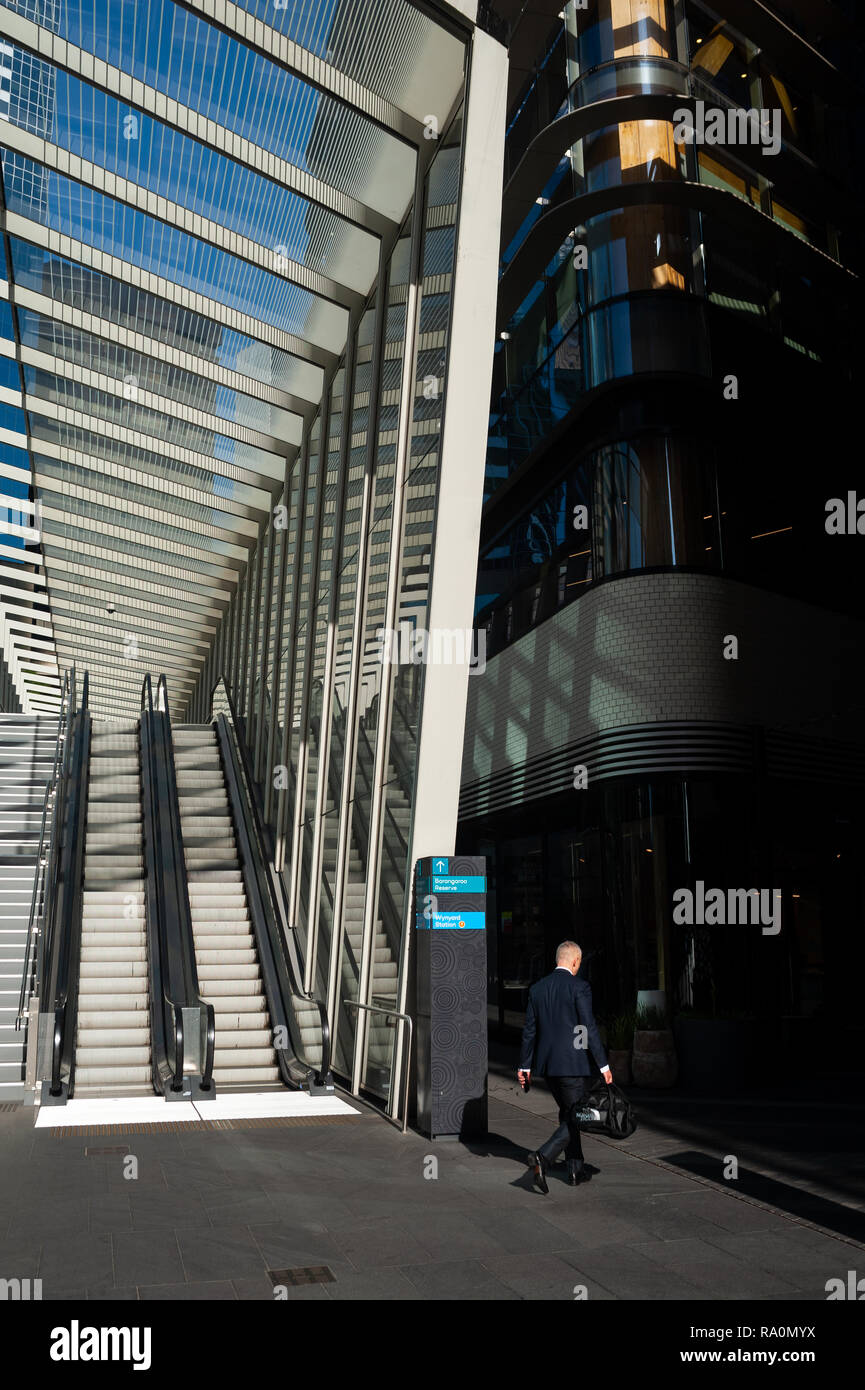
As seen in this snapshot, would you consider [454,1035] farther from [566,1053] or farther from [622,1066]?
[622,1066]

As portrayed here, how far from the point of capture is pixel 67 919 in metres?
12.6

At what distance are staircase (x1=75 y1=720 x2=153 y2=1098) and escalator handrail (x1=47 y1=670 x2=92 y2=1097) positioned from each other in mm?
284

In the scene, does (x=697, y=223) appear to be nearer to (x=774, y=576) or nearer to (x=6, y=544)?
(x=774, y=576)

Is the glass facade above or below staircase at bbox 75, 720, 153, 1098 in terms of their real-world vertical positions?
above

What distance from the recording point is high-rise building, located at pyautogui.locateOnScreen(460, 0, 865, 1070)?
13836 millimetres

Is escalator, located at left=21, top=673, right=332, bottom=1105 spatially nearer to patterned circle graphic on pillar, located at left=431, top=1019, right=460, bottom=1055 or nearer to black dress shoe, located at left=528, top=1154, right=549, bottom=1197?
patterned circle graphic on pillar, located at left=431, top=1019, right=460, bottom=1055

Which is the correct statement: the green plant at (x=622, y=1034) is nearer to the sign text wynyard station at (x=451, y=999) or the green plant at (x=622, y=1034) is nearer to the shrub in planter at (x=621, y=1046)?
the shrub in planter at (x=621, y=1046)

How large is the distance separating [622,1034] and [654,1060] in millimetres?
498

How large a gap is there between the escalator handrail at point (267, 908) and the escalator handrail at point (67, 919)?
7.03ft

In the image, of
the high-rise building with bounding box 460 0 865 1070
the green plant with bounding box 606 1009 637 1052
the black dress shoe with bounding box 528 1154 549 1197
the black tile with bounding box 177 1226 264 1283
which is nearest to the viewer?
the black tile with bounding box 177 1226 264 1283

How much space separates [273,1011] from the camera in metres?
12.7

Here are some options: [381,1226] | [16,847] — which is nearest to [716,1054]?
[381,1226]

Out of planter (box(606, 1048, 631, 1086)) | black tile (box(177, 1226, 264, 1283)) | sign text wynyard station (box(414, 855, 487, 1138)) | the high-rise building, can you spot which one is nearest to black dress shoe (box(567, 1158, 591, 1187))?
sign text wynyard station (box(414, 855, 487, 1138))

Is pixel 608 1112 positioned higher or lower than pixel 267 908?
lower
